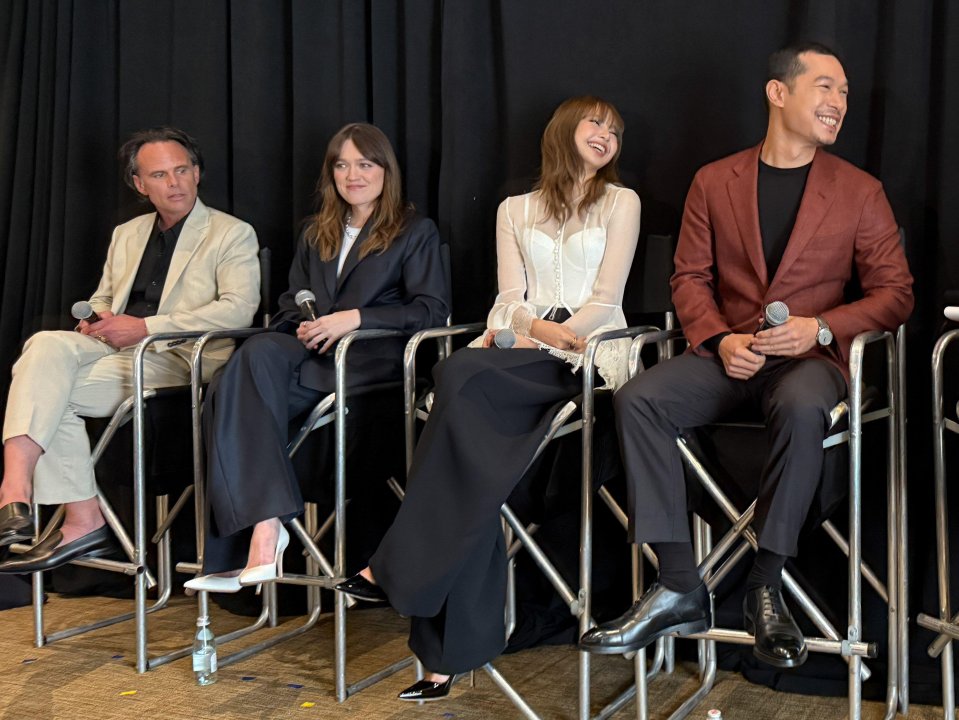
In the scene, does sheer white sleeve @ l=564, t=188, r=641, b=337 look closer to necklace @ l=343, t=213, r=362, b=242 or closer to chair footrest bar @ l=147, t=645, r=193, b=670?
necklace @ l=343, t=213, r=362, b=242

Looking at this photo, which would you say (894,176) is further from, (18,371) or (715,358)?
(18,371)

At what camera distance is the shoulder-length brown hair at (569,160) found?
3045 mm

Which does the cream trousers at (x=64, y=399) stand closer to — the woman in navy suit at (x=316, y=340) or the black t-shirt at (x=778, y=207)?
the woman in navy suit at (x=316, y=340)

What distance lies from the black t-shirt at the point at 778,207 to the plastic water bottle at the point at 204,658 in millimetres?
1736

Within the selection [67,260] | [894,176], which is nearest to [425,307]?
[894,176]

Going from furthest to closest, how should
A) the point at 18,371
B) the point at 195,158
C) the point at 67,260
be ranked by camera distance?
the point at 67,260
the point at 195,158
the point at 18,371

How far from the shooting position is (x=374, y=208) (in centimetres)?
334

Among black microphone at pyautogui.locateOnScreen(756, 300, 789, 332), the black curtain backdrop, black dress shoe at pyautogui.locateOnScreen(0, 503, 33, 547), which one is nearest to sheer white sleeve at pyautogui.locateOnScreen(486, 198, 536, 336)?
the black curtain backdrop

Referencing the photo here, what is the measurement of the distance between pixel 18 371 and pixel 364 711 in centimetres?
137

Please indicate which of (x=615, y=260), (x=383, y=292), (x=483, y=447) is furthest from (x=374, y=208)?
(x=483, y=447)

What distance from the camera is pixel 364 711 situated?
2.73 meters

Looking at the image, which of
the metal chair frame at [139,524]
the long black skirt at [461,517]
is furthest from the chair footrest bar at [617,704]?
the metal chair frame at [139,524]

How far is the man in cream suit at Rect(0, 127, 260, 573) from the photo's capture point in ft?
9.97

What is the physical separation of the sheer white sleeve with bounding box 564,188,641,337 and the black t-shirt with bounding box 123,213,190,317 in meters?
1.41
